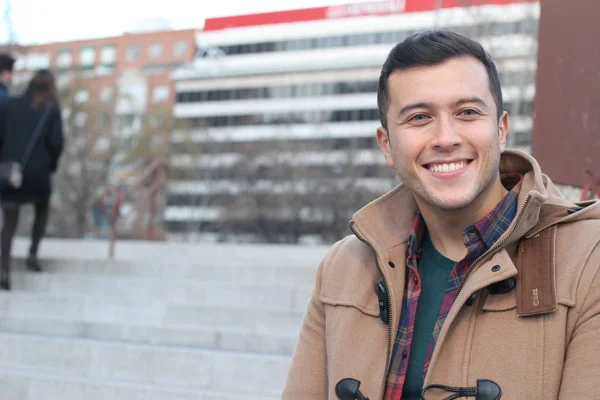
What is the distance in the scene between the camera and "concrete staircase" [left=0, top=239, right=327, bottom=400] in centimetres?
414

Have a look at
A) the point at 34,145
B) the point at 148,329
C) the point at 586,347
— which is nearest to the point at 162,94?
the point at 34,145

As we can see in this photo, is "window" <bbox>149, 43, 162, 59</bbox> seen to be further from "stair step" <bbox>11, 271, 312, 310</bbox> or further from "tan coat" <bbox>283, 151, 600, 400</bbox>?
"tan coat" <bbox>283, 151, 600, 400</bbox>

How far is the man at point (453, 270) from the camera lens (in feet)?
5.43

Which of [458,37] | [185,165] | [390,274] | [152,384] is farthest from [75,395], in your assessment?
[185,165]

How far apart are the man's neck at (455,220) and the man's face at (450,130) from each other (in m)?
0.02

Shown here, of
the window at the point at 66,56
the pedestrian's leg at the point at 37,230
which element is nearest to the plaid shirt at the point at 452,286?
the pedestrian's leg at the point at 37,230

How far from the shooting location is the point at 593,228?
1739 millimetres

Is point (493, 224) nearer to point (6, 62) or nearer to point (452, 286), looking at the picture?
point (452, 286)

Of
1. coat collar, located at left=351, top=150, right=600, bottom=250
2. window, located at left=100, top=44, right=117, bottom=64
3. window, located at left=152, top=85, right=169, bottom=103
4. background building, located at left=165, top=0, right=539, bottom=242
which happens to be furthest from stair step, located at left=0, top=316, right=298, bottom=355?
window, located at left=100, top=44, right=117, bottom=64

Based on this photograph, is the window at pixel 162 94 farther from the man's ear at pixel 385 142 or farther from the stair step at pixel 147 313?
the man's ear at pixel 385 142

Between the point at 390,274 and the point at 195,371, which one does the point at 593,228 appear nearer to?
the point at 390,274

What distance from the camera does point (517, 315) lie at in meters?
1.69

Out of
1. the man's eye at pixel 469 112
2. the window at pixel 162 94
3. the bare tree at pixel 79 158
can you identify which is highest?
the window at pixel 162 94

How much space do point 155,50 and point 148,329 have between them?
84326mm
